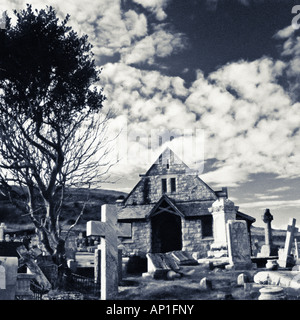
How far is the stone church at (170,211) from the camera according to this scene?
19.8m

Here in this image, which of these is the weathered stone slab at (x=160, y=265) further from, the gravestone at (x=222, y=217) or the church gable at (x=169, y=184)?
the church gable at (x=169, y=184)

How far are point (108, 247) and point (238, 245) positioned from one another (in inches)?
224

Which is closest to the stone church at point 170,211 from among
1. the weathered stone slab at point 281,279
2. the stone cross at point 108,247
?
the weathered stone slab at point 281,279

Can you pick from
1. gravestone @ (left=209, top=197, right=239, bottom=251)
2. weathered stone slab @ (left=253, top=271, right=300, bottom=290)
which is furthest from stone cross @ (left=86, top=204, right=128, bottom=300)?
gravestone @ (left=209, top=197, right=239, bottom=251)

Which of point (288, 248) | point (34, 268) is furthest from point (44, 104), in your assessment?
point (288, 248)

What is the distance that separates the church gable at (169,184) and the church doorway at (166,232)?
1.36m

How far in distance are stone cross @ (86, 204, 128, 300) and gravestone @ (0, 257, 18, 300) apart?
166 cm

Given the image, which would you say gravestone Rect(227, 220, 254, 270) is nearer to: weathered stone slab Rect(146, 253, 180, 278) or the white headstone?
the white headstone

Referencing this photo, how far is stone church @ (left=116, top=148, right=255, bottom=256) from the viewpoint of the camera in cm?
1981

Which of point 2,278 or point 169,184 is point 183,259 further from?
point 169,184

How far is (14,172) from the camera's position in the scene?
11.4 metres

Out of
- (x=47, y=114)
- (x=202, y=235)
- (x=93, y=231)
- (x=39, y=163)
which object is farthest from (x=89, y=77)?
(x=202, y=235)

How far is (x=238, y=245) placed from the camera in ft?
36.9
